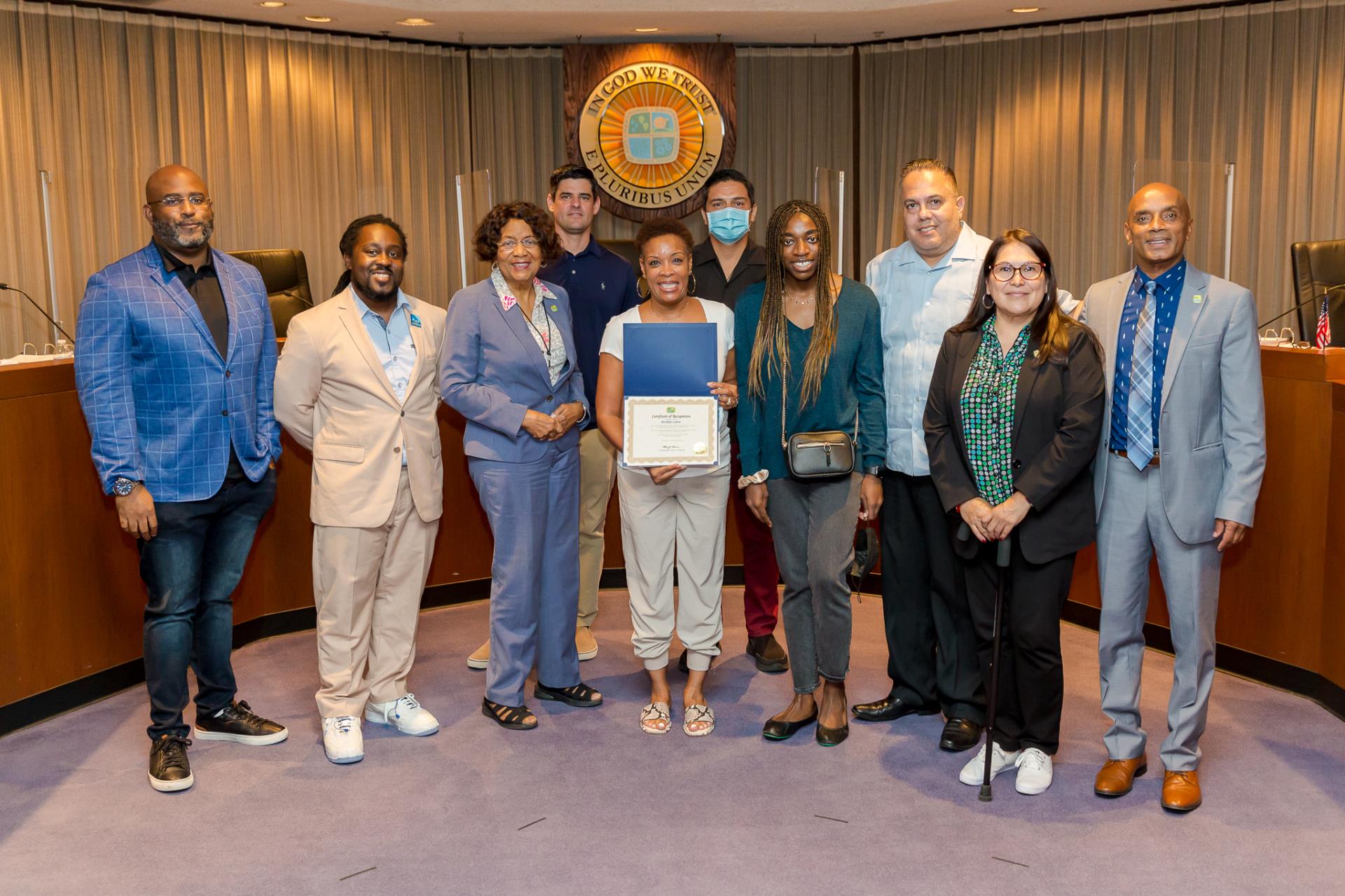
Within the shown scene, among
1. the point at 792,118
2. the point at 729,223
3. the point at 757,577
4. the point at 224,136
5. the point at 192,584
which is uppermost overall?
the point at 792,118

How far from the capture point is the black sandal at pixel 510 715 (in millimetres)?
3896

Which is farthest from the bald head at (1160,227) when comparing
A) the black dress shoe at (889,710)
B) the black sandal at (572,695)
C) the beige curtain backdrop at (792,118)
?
the beige curtain backdrop at (792,118)

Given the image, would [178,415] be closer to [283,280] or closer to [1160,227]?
[1160,227]

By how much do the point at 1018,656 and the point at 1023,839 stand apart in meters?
0.52

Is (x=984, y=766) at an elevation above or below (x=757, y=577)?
below

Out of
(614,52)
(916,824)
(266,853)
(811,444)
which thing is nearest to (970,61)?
(614,52)

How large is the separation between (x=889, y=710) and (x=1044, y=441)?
1.16 metres

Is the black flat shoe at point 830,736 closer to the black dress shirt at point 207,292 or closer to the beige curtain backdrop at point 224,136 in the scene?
the black dress shirt at point 207,292

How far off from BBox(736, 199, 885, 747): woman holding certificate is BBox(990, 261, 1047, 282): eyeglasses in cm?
47

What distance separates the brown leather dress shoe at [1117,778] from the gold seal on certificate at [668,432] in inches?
56.1

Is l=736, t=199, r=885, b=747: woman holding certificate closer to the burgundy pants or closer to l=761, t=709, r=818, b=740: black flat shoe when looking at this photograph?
l=761, t=709, r=818, b=740: black flat shoe

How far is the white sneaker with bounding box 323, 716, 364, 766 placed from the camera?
364cm

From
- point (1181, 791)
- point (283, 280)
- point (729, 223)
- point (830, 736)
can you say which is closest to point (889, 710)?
point (830, 736)

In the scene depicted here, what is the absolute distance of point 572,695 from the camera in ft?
13.4
